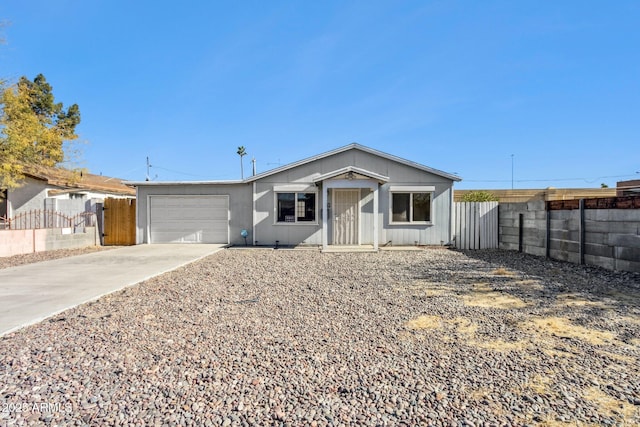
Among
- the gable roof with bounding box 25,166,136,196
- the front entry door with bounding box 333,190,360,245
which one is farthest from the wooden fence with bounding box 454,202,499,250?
the gable roof with bounding box 25,166,136,196

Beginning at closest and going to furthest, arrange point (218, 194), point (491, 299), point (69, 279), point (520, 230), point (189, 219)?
1. point (491, 299)
2. point (69, 279)
3. point (520, 230)
4. point (218, 194)
5. point (189, 219)

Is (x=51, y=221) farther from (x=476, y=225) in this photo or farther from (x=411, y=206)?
(x=476, y=225)

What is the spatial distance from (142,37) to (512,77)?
45.2ft

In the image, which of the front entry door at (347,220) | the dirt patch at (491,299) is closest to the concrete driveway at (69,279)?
the front entry door at (347,220)

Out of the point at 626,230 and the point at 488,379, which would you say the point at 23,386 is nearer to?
the point at 488,379

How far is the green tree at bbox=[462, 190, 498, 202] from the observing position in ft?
55.8

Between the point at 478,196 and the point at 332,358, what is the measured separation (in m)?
16.0

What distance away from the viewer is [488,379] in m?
2.79

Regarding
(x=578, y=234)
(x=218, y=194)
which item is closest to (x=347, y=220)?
(x=218, y=194)

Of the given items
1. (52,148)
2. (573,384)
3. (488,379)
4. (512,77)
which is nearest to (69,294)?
(488,379)

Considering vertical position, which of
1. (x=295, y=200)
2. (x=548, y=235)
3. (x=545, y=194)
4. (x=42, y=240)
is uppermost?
(x=545, y=194)

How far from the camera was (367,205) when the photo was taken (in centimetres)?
1280

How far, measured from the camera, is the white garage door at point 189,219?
1372 cm

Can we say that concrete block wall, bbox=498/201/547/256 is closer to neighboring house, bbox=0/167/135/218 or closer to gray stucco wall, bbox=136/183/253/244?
gray stucco wall, bbox=136/183/253/244
